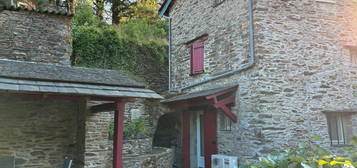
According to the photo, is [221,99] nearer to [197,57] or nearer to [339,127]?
[197,57]

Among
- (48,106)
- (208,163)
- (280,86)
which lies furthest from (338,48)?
(48,106)

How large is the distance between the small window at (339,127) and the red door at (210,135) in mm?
3101

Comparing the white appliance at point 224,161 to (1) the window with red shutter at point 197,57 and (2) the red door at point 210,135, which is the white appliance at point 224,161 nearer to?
(2) the red door at point 210,135

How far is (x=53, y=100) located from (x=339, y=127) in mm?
7593

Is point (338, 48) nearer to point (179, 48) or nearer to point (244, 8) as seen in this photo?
point (244, 8)

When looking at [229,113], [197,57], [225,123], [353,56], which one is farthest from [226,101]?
[353,56]

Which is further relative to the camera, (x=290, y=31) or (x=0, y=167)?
(x=290, y=31)

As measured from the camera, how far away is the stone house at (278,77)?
7414 mm

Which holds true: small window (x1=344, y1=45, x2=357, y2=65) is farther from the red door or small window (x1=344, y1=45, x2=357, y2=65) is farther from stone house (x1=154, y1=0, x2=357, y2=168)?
the red door

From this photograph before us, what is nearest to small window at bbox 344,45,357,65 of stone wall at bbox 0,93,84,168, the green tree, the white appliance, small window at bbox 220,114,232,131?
small window at bbox 220,114,232,131

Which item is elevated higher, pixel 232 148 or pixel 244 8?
pixel 244 8

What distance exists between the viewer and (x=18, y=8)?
779 centimetres

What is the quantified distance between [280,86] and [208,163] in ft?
10.5

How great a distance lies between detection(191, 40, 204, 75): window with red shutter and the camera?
9906 mm
